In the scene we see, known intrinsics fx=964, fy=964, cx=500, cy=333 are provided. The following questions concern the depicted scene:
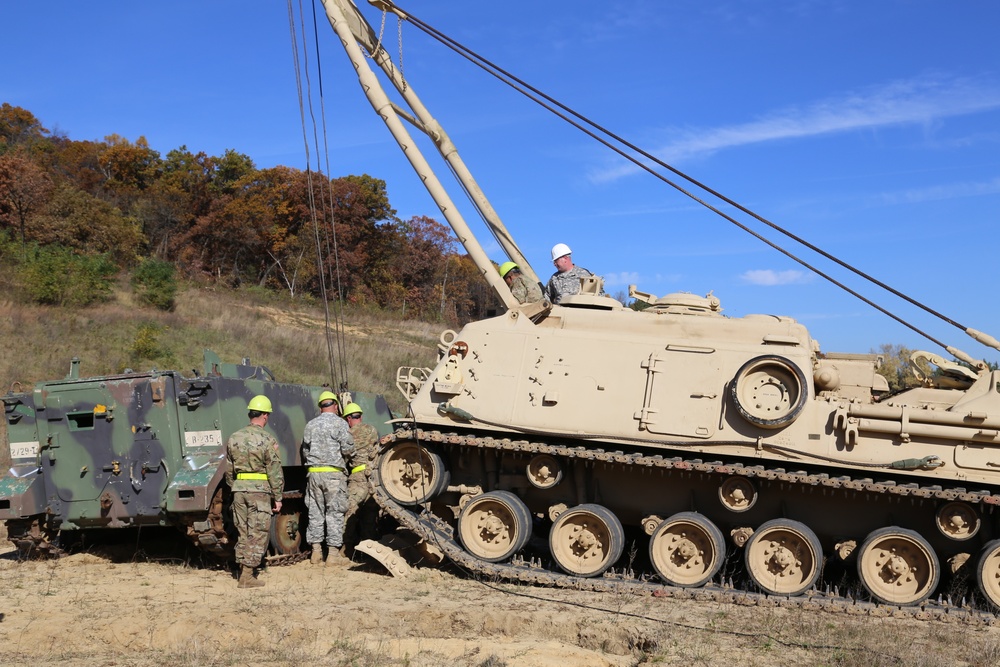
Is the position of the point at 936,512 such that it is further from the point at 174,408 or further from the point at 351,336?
the point at 351,336

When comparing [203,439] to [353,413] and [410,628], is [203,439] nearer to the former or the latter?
[353,413]

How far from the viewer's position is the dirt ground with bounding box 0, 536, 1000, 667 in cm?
723

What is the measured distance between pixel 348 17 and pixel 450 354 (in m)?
5.23

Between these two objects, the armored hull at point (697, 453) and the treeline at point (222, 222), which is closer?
the armored hull at point (697, 453)

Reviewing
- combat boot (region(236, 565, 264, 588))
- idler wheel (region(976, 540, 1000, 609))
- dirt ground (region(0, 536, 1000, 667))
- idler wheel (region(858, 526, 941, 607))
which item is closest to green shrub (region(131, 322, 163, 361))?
dirt ground (region(0, 536, 1000, 667))

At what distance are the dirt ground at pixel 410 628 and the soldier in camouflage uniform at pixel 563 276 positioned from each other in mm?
4006

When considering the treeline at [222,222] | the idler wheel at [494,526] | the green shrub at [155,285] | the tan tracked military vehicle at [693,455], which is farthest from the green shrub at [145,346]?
the idler wheel at [494,526]

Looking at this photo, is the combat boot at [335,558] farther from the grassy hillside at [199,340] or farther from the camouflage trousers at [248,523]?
the grassy hillside at [199,340]

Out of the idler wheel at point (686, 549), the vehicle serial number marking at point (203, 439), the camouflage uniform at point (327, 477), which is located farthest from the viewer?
the camouflage uniform at point (327, 477)

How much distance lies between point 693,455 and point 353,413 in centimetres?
412

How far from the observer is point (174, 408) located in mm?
10273

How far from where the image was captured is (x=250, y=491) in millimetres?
9898

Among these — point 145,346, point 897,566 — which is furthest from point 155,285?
point 897,566

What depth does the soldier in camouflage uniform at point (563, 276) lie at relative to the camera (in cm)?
1250
